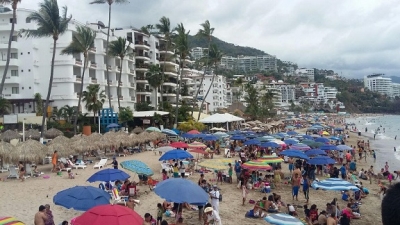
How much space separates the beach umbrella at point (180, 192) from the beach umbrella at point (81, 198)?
1.51 m

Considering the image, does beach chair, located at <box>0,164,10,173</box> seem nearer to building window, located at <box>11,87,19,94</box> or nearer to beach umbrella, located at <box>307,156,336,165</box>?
beach umbrella, located at <box>307,156,336,165</box>

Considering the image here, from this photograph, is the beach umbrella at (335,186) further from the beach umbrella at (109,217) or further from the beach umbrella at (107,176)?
the beach umbrella at (109,217)

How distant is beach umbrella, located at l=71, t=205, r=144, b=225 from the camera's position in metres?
7.04

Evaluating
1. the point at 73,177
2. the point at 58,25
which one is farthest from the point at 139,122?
the point at 73,177

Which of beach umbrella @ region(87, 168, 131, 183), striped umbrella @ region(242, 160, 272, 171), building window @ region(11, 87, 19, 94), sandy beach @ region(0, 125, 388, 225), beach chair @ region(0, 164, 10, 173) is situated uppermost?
building window @ region(11, 87, 19, 94)

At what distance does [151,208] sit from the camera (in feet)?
43.9

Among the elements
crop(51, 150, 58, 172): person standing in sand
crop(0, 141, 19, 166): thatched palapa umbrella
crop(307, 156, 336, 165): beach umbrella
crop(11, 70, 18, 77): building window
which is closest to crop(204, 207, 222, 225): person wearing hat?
crop(307, 156, 336, 165): beach umbrella

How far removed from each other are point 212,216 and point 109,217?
431 centimetres

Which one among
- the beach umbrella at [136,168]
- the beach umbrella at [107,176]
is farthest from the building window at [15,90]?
the beach umbrella at [107,176]

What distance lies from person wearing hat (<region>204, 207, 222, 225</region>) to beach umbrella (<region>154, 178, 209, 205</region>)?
2.54ft

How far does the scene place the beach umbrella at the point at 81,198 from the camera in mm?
9453

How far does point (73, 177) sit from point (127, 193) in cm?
553

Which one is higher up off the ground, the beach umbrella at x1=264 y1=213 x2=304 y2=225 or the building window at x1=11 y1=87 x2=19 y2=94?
the building window at x1=11 y1=87 x2=19 y2=94

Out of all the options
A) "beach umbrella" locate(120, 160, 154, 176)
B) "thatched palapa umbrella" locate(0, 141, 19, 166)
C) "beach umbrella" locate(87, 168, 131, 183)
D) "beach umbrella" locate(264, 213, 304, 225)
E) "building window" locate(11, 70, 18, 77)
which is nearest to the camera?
"beach umbrella" locate(264, 213, 304, 225)
